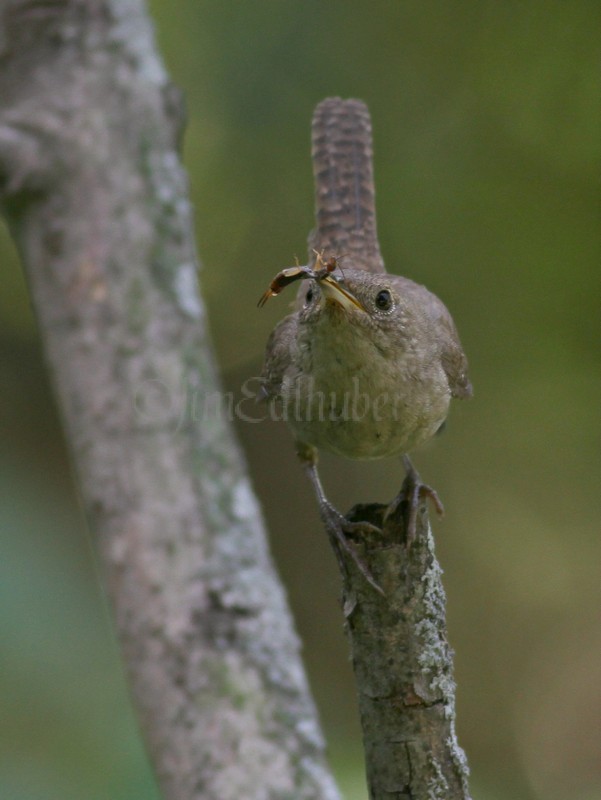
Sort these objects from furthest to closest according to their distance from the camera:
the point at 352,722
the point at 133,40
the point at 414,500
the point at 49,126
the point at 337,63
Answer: the point at 337,63
the point at 352,722
the point at 414,500
the point at 133,40
the point at 49,126

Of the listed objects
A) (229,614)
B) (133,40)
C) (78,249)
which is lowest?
(229,614)

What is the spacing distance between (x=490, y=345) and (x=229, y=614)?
549 cm

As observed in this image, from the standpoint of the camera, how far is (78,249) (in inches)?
46.3

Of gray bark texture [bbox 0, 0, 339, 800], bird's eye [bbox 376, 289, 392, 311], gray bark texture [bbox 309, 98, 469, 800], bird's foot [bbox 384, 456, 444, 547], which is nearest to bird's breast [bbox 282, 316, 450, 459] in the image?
bird's eye [bbox 376, 289, 392, 311]

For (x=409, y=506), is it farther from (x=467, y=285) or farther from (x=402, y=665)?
(x=467, y=285)

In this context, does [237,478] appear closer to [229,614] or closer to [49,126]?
[229,614]

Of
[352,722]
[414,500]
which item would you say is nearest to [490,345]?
[352,722]

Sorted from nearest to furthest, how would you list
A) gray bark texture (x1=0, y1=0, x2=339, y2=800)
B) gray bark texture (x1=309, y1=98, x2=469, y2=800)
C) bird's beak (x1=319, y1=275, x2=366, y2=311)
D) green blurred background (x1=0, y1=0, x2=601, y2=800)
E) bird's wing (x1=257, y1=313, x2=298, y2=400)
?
gray bark texture (x1=0, y1=0, x2=339, y2=800) → gray bark texture (x1=309, y1=98, x2=469, y2=800) → bird's beak (x1=319, y1=275, x2=366, y2=311) → bird's wing (x1=257, y1=313, x2=298, y2=400) → green blurred background (x1=0, y1=0, x2=601, y2=800)

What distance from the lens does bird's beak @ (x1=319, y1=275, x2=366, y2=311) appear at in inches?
132

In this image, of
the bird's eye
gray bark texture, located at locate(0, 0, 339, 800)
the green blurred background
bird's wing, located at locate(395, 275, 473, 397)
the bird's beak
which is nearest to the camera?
gray bark texture, located at locate(0, 0, 339, 800)

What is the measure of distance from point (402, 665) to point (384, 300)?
1340 mm

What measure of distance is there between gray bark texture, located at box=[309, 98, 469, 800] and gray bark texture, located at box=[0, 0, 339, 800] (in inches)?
70.2

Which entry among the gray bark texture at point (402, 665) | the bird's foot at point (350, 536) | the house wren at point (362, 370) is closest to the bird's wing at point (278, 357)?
the house wren at point (362, 370)

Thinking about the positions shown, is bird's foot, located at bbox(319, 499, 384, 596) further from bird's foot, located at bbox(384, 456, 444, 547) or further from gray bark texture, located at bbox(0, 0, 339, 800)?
gray bark texture, located at bbox(0, 0, 339, 800)
